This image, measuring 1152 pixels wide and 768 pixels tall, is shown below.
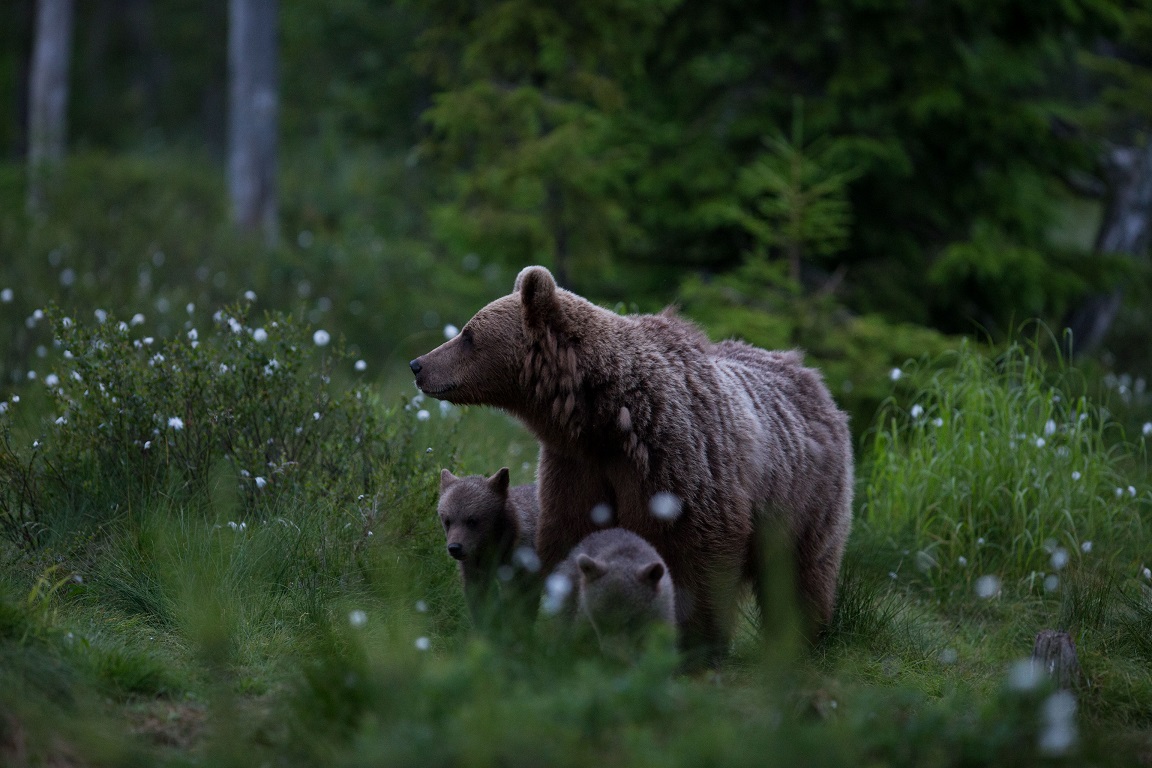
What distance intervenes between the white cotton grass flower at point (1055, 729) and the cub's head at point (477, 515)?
8.29 ft

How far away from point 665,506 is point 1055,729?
67.0 inches

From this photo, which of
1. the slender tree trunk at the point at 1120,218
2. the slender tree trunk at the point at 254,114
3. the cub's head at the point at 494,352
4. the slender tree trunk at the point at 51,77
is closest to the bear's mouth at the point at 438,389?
the cub's head at the point at 494,352

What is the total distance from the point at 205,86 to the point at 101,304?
929 inches

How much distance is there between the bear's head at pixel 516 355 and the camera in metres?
4.72

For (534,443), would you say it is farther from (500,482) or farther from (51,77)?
(51,77)

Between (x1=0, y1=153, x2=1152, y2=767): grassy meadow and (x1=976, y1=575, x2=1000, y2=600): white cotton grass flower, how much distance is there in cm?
6

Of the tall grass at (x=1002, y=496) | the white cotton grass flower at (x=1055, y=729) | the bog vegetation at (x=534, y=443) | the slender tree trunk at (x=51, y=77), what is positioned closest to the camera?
the white cotton grass flower at (x=1055, y=729)

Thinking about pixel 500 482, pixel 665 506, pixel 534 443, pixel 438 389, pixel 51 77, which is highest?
pixel 51 77

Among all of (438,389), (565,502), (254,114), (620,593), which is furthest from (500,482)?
(254,114)

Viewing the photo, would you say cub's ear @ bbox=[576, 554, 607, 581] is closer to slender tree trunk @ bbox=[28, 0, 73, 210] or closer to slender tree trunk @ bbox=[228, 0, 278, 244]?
slender tree trunk @ bbox=[228, 0, 278, 244]

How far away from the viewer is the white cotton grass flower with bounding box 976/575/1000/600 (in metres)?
4.99

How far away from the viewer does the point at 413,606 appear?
480cm

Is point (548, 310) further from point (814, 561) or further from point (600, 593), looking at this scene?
point (814, 561)

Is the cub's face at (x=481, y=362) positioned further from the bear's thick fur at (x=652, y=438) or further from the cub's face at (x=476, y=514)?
the cub's face at (x=476, y=514)
